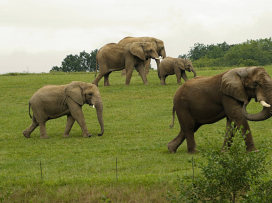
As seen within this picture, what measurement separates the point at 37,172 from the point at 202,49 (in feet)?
397

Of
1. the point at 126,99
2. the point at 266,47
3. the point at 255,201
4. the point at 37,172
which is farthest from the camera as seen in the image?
the point at 266,47

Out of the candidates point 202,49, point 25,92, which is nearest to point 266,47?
point 202,49

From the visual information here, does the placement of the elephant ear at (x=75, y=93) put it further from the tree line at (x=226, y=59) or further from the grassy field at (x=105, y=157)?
the tree line at (x=226, y=59)

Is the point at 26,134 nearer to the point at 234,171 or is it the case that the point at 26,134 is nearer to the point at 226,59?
the point at 234,171

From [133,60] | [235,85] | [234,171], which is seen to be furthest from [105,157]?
[133,60]

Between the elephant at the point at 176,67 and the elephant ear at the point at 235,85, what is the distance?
17.0m

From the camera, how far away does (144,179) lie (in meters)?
12.7

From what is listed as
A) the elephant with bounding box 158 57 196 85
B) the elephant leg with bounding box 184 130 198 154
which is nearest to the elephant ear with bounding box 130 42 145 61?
the elephant with bounding box 158 57 196 85

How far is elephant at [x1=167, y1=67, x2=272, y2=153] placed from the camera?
13.7 m

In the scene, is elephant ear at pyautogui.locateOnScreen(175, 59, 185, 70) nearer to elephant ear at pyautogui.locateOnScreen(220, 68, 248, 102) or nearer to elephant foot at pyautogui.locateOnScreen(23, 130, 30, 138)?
elephant foot at pyautogui.locateOnScreen(23, 130, 30, 138)

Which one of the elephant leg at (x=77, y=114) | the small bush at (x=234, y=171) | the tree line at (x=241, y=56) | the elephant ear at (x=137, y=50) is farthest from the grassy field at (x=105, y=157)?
the tree line at (x=241, y=56)

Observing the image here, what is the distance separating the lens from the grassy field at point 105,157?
41.4 ft

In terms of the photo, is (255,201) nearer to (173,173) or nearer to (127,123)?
(173,173)

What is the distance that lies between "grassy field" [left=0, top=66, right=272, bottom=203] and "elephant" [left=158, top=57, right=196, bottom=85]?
5.29m
